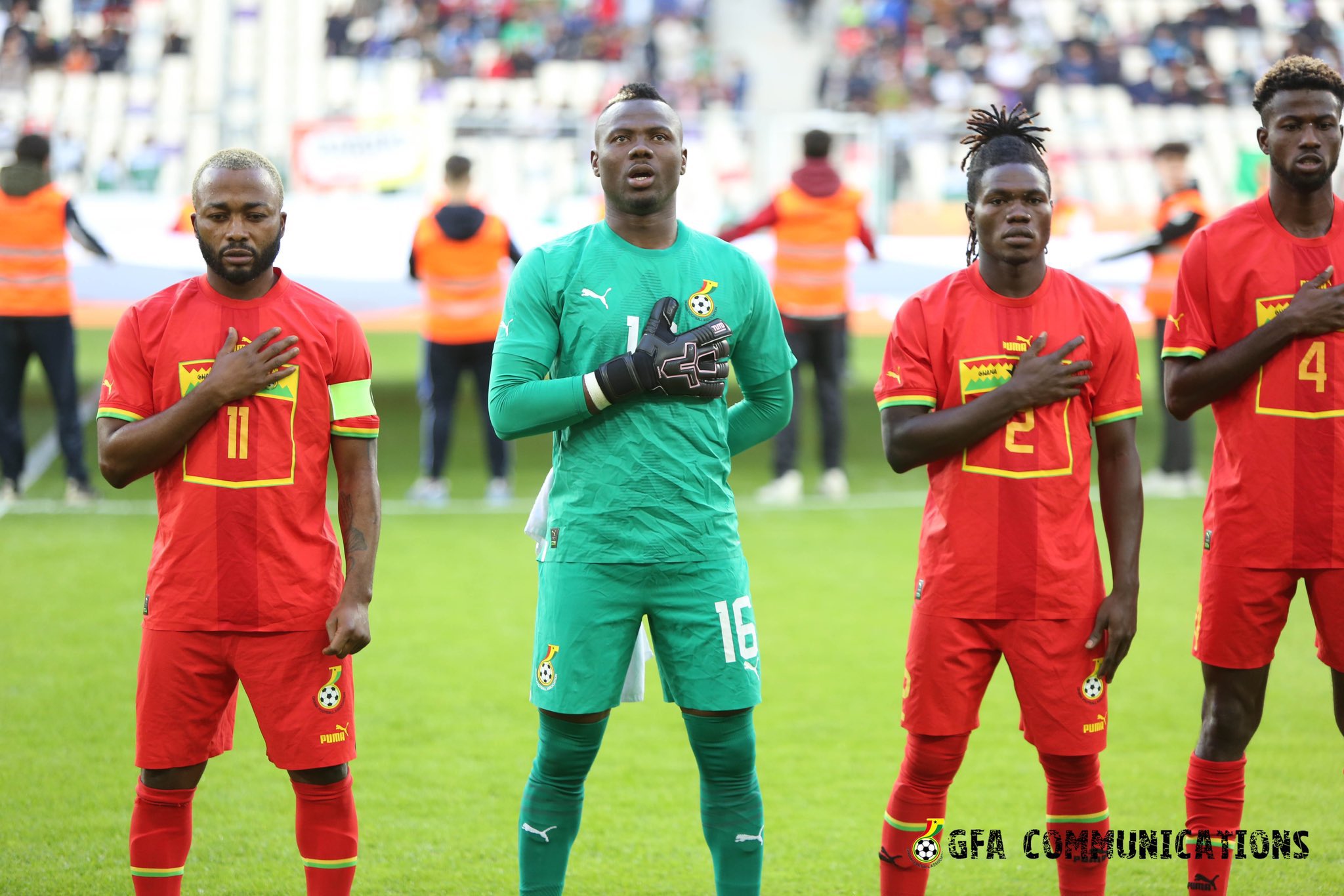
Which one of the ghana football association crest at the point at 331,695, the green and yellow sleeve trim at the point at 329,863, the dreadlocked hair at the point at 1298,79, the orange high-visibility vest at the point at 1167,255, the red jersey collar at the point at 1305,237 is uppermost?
the orange high-visibility vest at the point at 1167,255

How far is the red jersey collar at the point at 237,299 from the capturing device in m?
3.20

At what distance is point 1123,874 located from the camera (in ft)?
13.8

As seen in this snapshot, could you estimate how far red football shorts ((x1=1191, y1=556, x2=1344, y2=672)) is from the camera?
3.45 m

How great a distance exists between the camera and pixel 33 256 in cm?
924

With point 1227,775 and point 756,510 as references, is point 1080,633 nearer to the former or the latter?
point 1227,775

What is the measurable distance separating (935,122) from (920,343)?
12.0m

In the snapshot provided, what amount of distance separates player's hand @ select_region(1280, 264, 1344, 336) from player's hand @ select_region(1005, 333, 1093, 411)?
1.94ft

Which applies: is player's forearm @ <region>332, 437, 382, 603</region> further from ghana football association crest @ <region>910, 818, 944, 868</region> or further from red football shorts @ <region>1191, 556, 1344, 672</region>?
red football shorts @ <region>1191, 556, 1344, 672</region>

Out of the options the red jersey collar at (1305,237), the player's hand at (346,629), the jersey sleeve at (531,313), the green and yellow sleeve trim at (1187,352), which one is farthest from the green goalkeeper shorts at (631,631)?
the red jersey collar at (1305,237)

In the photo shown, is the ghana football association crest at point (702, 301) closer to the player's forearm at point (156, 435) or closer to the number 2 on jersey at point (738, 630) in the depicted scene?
the number 2 on jersey at point (738, 630)

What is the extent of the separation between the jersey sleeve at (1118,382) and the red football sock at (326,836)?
192 cm

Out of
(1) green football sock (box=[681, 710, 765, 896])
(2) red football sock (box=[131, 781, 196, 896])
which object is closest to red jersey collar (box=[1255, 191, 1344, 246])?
(1) green football sock (box=[681, 710, 765, 896])

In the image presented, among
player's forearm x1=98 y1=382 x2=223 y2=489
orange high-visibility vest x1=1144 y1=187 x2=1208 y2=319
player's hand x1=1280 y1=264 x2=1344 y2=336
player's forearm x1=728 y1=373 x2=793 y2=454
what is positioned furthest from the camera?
orange high-visibility vest x1=1144 y1=187 x2=1208 y2=319

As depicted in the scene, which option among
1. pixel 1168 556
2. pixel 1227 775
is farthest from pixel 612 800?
pixel 1168 556
